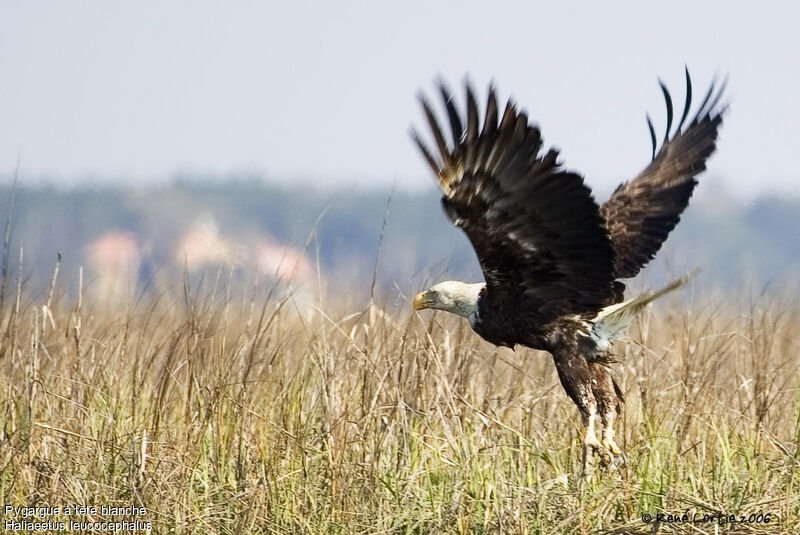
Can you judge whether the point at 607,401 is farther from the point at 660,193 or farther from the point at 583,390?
the point at 660,193

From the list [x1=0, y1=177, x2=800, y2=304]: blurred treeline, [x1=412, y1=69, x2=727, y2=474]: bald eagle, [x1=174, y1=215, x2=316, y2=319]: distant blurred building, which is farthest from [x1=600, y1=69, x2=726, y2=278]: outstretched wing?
[x1=0, y1=177, x2=800, y2=304]: blurred treeline

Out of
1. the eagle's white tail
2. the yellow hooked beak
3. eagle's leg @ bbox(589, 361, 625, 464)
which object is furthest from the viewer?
the yellow hooked beak

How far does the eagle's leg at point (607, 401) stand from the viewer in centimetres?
654

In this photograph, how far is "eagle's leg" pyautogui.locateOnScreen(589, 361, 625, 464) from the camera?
6535 mm

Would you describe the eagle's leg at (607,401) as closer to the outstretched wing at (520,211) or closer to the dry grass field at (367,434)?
the dry grass field at (367,434)

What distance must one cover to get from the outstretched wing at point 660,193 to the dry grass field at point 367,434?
42 cm

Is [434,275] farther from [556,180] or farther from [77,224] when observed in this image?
[77,224]

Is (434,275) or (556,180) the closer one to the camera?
(556,180)

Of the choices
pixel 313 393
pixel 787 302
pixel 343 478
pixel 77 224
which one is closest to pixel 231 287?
pixel 313 393

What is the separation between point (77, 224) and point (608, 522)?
71.8 metres

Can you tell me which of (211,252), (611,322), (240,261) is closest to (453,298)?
(611,322)

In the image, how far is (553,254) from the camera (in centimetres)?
645

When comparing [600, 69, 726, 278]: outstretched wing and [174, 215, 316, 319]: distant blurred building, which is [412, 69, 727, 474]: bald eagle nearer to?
[600, 69, 726, 278]: outstretched wing

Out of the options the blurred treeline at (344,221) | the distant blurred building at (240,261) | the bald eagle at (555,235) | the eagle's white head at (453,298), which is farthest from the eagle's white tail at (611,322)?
the blurred treeline at (344,221)
